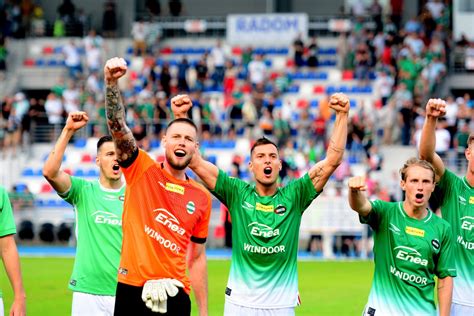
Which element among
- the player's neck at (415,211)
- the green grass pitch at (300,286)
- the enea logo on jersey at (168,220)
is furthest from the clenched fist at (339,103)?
the green grass pitch at (300,286)

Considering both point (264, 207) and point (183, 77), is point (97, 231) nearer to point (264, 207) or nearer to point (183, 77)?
point (264, 207)

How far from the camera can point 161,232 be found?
27.9ft

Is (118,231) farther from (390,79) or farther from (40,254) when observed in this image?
(390,79)

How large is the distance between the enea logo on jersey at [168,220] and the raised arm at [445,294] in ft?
7.64

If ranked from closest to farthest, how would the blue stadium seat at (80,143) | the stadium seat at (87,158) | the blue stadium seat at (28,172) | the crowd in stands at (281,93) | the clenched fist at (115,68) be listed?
the clenched fist at (115,68), the crowd in stands at (281,93), the stadium seat at (87,158), the blue stadium seat at (28,172), the blue stadium seat at (80,143)

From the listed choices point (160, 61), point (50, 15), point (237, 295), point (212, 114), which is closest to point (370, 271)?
point (212, 114)

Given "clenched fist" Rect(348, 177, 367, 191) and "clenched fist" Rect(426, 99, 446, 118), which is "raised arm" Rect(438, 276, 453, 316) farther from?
"clenched fist" Rect(426, 99, 446, 118)

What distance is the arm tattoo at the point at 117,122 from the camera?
8344 mm

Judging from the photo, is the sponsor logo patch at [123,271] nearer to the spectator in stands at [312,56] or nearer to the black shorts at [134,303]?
the black shorts at [134,303]

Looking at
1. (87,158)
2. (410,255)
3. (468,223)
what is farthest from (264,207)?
(87,158)

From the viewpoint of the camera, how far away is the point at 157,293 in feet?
27.3

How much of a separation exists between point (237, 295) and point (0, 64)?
30.6 metres

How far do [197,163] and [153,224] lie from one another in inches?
59.5

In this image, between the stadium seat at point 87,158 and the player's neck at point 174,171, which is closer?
the player's neck at point 174,171
